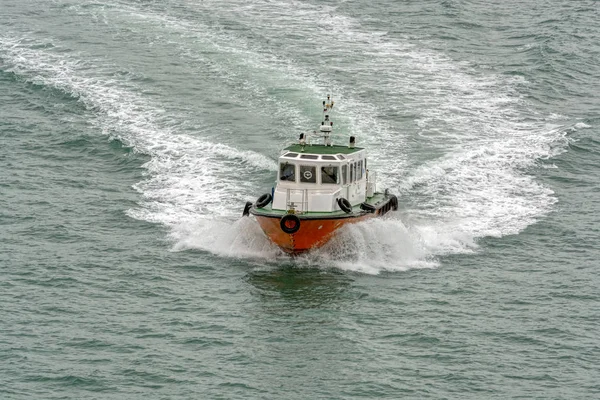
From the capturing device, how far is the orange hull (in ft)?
164

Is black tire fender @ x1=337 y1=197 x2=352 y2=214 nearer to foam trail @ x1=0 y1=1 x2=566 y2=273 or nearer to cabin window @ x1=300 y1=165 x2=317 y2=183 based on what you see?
foam trail @ x1=0 y1=1 x2=566 y2=273

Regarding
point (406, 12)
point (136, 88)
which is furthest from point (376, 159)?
point (406, 12)

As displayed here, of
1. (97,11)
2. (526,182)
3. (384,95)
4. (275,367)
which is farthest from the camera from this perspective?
(97,11)

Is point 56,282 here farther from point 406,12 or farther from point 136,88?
point 406,12

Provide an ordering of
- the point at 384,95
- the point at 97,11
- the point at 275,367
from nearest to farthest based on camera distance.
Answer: the point at 275,367 < the point at 384,95 < the point at 97,11

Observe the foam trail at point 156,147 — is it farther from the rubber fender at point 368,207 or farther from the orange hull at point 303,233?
the rubber fender at point 368,207

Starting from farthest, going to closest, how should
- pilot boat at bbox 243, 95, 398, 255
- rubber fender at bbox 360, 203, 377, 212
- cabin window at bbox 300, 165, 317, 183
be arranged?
rubber fender at bbox 360, 203, 377, 212 → cabin window at bbox 300, 165, 317, 183 → pilot boat at bbox 243, 95, 398, 255

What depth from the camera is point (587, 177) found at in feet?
201

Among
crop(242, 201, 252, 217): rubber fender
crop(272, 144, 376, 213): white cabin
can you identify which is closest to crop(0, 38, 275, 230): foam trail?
crop(242, 201, 252, 217): rubber fender

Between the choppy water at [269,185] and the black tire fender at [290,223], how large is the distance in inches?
61.6

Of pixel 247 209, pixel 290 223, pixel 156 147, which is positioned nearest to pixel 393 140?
pixel 156 147

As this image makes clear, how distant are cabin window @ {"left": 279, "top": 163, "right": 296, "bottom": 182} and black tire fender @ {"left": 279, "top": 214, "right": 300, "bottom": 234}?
10.1 ft

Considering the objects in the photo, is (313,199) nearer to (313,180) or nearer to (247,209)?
(313,180)

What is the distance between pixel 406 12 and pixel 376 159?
93.7 ft
